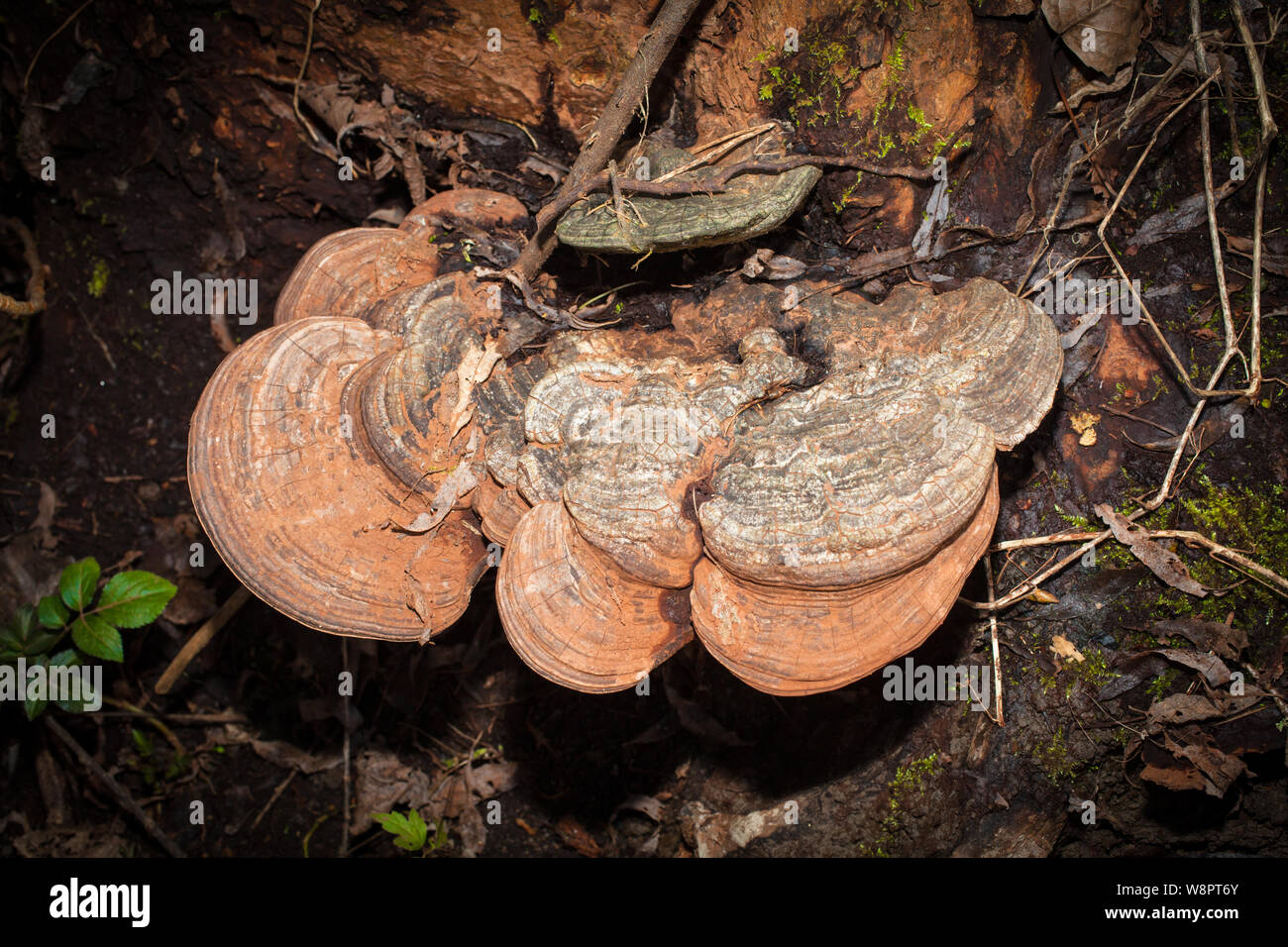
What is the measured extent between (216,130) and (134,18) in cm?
59

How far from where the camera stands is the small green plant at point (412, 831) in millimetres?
4445

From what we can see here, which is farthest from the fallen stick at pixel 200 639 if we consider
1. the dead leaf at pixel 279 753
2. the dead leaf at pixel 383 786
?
the dead leaf at pixel 383 786

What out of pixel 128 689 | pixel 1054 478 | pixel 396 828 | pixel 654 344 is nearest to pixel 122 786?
pixel 128 689

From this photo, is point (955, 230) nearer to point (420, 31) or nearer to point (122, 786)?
point (420, 31)

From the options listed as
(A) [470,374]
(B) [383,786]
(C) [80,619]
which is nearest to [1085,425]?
(A) [470,374]

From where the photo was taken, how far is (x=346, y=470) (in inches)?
115

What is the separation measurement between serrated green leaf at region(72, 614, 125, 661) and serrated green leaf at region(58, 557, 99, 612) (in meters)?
0.10

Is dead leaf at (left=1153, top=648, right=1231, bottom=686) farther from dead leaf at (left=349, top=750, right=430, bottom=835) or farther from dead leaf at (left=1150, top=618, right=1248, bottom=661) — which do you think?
dead leaf at (left=349, top=750, right=430, bottom=835)

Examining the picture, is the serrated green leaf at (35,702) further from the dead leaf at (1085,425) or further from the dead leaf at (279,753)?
the dead leaf at (1085,425)

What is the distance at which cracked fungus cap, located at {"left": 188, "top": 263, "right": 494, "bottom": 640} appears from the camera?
2.83 metres

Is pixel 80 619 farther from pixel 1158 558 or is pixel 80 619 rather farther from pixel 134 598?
pixel 1158 558

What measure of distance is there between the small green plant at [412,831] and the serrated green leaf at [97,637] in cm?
170

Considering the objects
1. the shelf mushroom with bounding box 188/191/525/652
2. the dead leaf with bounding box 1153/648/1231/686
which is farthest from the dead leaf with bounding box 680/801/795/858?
the shelf mushroom with bounding box 188/191/525/652

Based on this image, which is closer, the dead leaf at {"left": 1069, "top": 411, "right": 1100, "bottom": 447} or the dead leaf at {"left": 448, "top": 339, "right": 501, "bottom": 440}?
the dead leaf at {"left": 448, "top": 339, "right": 501, "bottom": 440}
